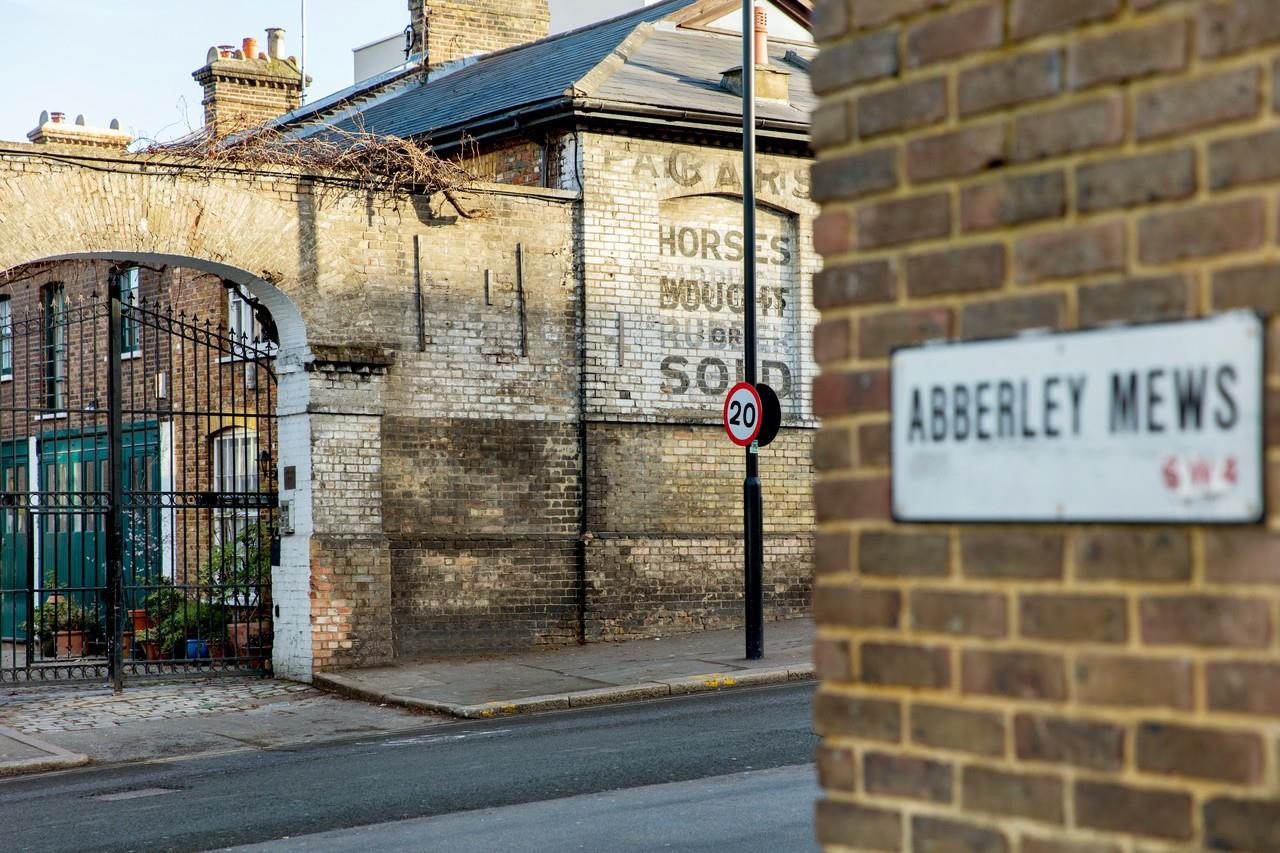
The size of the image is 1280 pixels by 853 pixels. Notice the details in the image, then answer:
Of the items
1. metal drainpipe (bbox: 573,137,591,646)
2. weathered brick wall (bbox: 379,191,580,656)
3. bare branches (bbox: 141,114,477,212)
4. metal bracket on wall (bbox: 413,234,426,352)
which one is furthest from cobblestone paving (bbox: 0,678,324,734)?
bare branches (bbox: 141,114,477,212)

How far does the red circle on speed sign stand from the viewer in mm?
15484

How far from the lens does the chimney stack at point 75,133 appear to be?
25.7 metres

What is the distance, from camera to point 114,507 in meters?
15.2

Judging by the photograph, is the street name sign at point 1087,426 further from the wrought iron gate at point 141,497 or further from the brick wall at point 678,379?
the brick wall at point 678,379

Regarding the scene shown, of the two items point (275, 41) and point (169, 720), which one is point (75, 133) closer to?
point (275, 41)

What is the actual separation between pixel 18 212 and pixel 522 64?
9411mm

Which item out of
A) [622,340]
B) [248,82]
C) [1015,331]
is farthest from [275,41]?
[1015,331]

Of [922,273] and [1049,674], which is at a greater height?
[922,273]

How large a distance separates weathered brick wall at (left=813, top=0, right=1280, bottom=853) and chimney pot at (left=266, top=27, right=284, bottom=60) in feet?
91.4

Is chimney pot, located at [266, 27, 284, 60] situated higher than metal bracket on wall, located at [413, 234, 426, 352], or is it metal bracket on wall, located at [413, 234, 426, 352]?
chimney pot, located at [266, 27, 284, 60]

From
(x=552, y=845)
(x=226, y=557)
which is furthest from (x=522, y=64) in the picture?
(x=552, y=845)

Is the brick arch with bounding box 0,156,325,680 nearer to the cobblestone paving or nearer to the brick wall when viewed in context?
the cobblestone paving

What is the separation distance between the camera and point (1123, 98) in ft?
7.31

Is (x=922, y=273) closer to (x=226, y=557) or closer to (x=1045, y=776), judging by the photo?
(x=1045, y=776)
